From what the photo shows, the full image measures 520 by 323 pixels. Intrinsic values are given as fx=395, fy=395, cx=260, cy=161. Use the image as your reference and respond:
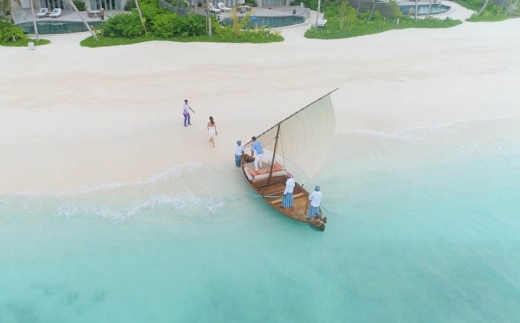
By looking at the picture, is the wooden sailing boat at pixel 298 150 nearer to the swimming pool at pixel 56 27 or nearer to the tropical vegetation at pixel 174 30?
the tropical vegetation at pixel 174 30

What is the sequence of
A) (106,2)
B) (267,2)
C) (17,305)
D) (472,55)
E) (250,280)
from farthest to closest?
(267,2) < (106,2) < (472,55) < (250,280) < (17,305)

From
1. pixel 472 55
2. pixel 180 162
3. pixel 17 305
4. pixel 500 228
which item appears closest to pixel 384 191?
pixel 500 228

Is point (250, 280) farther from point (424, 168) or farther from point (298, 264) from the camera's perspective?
point (424, 168)

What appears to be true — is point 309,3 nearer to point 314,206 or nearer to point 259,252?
point 314,206

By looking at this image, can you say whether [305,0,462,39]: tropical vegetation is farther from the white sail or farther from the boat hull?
the boat hull

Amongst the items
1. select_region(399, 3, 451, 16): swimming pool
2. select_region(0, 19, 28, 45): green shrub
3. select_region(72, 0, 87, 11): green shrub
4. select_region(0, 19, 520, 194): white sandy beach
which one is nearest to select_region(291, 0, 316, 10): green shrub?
select_region(399, 3, 451, 16): swimming pool

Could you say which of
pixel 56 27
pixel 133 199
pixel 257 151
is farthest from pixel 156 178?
pixel 56 27
